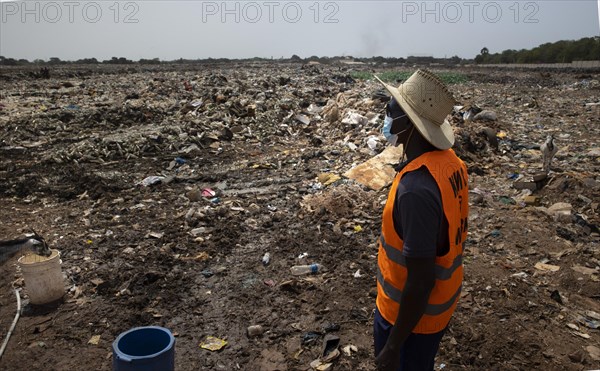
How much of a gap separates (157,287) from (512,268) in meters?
3.29

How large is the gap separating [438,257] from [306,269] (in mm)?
2431

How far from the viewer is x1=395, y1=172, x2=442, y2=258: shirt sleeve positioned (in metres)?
1.33

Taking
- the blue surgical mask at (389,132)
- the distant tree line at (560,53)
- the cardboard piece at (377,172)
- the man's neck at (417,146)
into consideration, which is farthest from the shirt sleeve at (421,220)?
the distant tree line at (560,53)

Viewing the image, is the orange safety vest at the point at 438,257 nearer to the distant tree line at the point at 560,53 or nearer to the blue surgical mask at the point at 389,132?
the blue surgical mask at the point at 389,132

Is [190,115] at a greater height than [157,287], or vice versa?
[190,115]

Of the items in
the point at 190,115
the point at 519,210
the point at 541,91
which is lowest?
the point at 519,210

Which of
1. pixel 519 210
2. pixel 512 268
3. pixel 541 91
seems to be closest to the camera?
pixel 512 268

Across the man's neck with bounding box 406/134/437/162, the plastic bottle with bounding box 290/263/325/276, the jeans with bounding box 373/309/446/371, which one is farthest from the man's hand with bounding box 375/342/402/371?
the plastic bottle with bounding box 290/263/325/276

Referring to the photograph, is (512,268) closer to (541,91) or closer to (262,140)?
(262,140)

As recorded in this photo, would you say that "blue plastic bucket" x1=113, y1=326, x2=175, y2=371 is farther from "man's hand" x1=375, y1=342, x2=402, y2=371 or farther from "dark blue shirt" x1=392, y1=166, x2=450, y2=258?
"dark blue shirt" x1=392, y1=166, x2=450, y2=258

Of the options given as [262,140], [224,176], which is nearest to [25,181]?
[224,176]

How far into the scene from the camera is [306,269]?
379 cm

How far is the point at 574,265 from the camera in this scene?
384 centimetres

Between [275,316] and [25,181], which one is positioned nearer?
[275,316]
